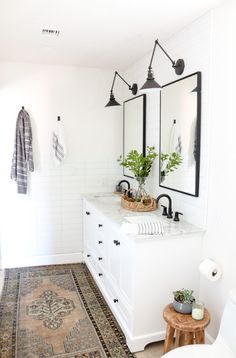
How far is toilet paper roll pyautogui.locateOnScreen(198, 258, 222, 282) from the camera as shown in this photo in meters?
2.14

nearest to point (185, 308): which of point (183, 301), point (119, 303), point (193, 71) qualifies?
point (183, 301)

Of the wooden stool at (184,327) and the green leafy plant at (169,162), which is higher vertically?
the green leafy plant at (169,162)

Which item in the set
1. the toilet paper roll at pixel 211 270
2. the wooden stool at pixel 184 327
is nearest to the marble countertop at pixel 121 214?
the toilet paper roll at pixel 211 270

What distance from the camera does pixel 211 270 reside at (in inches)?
84.2

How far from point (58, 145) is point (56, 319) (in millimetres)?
1964

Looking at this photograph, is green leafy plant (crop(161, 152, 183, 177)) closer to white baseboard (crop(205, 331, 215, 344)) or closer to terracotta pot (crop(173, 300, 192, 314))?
terracotta pot (crop(173, 300, 192, 314))

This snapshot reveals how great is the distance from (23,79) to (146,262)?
2638 millimetres

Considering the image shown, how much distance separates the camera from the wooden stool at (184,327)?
1.95 meters

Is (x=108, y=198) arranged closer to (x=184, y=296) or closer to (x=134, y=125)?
(x=134, y=125)

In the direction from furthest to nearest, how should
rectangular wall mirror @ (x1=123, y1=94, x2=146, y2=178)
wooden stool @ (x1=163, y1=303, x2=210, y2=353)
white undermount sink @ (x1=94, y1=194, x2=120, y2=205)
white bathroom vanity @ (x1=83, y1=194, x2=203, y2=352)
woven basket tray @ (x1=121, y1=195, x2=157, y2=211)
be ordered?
1. white undermount sink @ (x1=94, y1=194, x2=120, y2=205)
2. rectangular wall mirror @ (x1=123, y1=94, x2=146, y2=178)
3. woven basket tray @ (x1=121, y1=195, x2=157, y2=211)
4. white bathroom vanity @ (x1=83, y1=194, x2=203, y2=352)
5. wooden stool @ (x1=163, y1=303, x2=210, y2=353)

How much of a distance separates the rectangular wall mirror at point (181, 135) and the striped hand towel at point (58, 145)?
1342 mm

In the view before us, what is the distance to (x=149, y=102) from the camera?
3.27 meters

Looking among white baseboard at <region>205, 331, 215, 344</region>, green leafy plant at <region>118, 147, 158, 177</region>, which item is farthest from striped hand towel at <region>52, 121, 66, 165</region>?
white baseboard at <region>205, 331, 215, 344</region>

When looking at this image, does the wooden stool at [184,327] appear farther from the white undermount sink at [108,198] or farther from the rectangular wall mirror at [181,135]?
the white undermount sink at [108,198]
